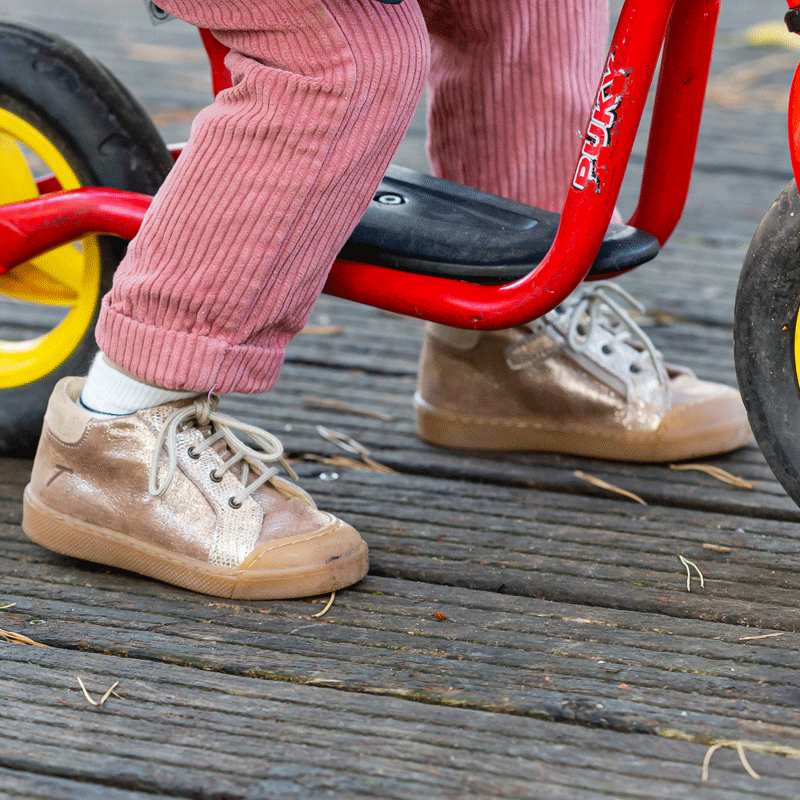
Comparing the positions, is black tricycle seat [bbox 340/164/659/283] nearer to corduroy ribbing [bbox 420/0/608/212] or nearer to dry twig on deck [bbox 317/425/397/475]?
corduroy ribbing [bbox 420/0/608/212]

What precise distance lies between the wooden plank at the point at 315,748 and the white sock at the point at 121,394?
0.89 feet

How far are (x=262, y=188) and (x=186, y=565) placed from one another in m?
0.35

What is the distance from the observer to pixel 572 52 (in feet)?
3.93

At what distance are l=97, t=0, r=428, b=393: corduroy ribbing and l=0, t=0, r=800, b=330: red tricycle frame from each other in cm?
13

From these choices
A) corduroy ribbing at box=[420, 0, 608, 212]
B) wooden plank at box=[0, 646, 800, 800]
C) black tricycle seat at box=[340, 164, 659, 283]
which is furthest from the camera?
corduroy ribbing at box=[420, 0, 608, 212]

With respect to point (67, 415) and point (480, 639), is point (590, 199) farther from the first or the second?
point (67, 415)

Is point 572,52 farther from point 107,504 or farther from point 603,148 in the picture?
point 107,504

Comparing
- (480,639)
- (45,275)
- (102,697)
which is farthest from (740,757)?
(45,275)

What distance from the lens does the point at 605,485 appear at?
1.21 meters

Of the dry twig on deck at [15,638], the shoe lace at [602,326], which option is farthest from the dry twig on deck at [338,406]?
the dry twig on deck at [15,638]

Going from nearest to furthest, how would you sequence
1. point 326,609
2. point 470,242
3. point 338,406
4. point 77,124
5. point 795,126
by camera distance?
point 795,126 < point 326,609 < point 470,242 < point 77,124 < point 338,406

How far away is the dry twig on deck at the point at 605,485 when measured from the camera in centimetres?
119

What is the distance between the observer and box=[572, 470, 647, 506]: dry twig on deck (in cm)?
119

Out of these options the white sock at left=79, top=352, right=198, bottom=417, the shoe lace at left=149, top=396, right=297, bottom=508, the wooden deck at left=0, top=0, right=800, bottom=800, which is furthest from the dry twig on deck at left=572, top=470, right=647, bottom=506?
the white sock at left=79, top=352, right=198, bottom=417
